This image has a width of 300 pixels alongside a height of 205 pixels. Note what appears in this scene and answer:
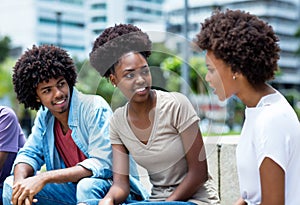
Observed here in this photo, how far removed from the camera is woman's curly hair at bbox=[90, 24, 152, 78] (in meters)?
2.42

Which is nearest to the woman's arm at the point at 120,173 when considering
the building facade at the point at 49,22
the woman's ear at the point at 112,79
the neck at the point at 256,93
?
the woman's ear at the point at 112,79

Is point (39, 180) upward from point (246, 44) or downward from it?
downward

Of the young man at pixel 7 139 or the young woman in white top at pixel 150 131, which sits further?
the young man at pixel 7 139

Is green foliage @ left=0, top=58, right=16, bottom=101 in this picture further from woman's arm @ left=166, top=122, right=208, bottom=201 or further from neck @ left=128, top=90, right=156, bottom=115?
woman's arm @ left=166, top=122, right=208, bottom=201

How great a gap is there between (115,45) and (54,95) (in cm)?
51

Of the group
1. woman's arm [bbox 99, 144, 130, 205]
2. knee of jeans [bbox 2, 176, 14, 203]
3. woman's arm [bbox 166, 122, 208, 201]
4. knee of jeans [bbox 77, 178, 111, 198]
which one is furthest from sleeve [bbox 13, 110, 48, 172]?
woman's arm [bbox 166, 122, 208, 201]

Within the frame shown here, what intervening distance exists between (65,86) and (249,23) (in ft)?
4.03

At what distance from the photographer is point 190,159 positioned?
2328 millimetres

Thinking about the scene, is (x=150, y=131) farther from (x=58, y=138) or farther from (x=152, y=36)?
(x=58, y=138)

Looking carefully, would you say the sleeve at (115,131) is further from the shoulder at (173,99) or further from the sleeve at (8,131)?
the sleeve at (8,131)

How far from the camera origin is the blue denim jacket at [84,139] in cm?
261

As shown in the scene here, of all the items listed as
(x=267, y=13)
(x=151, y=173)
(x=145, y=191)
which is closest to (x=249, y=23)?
(x=151, y=173)

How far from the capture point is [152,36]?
2.49 m

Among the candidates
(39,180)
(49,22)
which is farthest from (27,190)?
(49,22)
